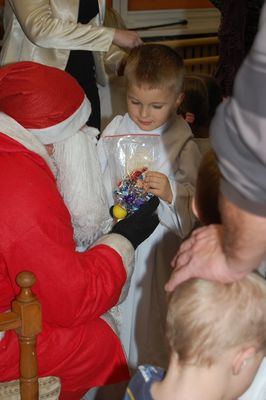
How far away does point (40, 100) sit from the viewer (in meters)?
1.68

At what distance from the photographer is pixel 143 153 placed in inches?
76.6

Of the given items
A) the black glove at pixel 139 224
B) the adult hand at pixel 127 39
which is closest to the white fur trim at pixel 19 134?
the black glove at pixel 139 224

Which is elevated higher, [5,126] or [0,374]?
[5,126]

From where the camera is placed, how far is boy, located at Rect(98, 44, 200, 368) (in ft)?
6.23

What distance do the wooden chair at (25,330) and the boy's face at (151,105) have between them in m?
0.71

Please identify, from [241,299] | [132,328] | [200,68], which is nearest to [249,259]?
[241,299]

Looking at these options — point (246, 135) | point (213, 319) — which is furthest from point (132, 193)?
point (246, 135)

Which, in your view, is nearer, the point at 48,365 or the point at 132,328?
the point at 48,365

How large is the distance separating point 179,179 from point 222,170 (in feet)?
2.91

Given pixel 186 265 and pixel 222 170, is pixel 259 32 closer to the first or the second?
pixel 222 170

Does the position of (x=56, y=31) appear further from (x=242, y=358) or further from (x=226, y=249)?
(x=242, y=358)

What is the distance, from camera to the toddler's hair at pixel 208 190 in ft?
4.28

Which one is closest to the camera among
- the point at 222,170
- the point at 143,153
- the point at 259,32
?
the point at 259,32

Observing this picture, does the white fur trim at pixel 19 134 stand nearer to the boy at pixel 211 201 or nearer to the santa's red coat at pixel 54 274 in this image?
the santa's red coat at pixel 54 274
